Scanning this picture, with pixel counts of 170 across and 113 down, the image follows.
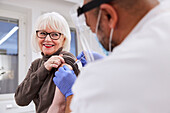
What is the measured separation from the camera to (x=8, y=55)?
2.46 meters

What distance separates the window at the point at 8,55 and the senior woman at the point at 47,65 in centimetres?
137

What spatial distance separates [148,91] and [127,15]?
0.29 m

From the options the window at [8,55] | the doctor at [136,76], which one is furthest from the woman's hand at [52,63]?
the window at [8,55]

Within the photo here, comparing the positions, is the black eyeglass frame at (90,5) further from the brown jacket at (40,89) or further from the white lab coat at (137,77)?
the brown jacket at (40,89)

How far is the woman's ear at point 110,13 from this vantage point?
0.60 m

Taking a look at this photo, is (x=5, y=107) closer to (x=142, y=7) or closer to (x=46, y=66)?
(x=46, y=66)

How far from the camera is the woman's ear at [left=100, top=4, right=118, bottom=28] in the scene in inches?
23.8

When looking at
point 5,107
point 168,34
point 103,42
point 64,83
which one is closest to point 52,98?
point 64,83

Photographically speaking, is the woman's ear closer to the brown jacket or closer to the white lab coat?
the white lab coat

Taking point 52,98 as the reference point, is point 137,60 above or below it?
above

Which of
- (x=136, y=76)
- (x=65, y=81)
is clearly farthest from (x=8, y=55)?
(x=136, y=76)

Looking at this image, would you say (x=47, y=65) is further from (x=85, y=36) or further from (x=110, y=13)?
(x=110, y=13)

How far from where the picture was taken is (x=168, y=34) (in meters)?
0.49

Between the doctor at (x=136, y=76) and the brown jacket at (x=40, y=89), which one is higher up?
the doctor at (x=136, y=76)
